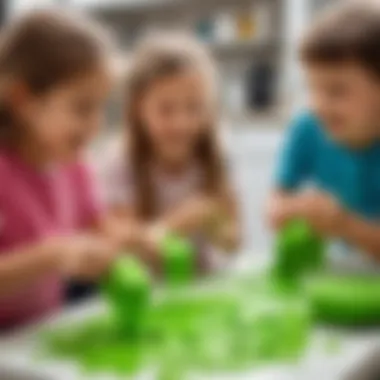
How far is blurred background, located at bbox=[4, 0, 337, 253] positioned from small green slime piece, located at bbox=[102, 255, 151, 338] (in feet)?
2.58

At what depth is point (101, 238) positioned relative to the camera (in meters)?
1.04

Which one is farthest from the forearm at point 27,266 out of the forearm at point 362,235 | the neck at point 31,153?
the forearm at point 362,235

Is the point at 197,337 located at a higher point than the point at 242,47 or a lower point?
lower

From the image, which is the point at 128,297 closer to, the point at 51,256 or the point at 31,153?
the point at 51,256

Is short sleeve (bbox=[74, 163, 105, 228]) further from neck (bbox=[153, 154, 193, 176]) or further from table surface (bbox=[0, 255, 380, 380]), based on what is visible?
table surface (bbox=[0, 255, 380, 380])

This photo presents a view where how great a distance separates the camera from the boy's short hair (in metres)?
1.03

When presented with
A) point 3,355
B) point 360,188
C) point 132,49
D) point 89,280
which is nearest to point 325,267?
point 360,188

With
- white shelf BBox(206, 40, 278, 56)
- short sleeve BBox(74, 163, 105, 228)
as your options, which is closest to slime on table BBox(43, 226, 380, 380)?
short sleeve BBox(74, 163, 105, 228)

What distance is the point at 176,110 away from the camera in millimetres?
1157

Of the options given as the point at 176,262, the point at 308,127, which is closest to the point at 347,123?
the point at 308,127

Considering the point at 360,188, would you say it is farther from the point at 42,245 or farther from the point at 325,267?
the point at 42,245

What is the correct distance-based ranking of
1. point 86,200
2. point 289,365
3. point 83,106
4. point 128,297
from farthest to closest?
point 86,200 < point 83,106 < point 128,297 < point 289,365

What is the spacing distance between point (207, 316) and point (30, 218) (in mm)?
225

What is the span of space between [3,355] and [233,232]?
476 mm
